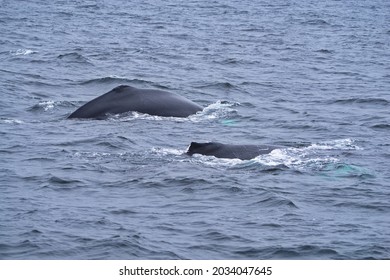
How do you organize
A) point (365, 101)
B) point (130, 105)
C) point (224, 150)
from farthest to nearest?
point (365, 101)
point (130, 105)
point (224, 150)

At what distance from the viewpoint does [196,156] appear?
2294 cm

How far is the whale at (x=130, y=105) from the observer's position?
27.8 m

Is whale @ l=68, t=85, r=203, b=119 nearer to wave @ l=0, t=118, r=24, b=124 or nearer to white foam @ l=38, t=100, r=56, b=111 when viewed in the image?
wave @ l=0, t=118, r=24, b=124

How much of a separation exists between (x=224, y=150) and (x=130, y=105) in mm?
5682

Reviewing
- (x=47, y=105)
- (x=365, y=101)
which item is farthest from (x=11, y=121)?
(x=365, y=101)

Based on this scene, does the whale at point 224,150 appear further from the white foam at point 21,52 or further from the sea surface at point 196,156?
the white foam at point 21,52

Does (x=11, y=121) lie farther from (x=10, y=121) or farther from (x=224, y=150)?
(x=224, y=150)

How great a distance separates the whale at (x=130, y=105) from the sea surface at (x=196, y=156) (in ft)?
1.06

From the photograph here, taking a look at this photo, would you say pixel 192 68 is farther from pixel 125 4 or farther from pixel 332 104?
pixel 125 4

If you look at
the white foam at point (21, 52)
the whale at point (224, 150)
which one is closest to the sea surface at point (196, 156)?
the white foam at point (21, 52)

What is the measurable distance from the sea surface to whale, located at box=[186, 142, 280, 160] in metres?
0.23

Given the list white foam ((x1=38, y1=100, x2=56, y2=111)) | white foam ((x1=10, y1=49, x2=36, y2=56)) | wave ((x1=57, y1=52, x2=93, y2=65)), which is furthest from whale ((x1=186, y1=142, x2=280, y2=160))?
white foam ((x1=10, y1=49, x2=36, y2=56))

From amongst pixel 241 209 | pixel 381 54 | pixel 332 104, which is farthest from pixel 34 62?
pixel 241 209

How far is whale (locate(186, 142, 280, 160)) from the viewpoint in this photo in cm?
2278
